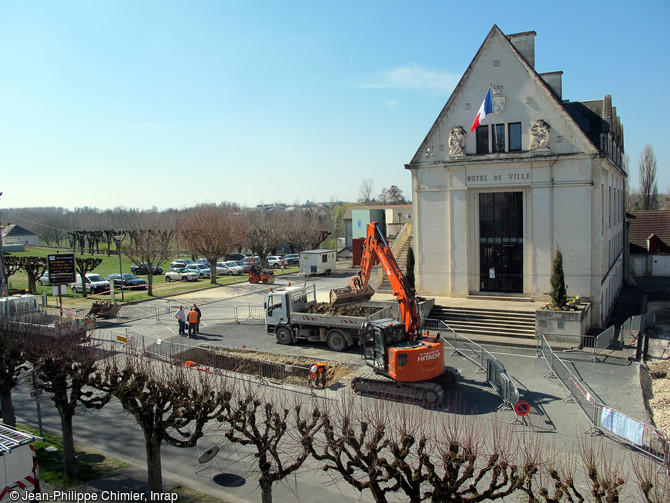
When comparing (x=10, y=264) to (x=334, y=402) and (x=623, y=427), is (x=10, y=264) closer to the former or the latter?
(x=334, y=402)

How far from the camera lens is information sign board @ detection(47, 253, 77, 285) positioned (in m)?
32.3

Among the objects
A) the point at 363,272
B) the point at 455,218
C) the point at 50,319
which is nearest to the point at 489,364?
the point at 363,272

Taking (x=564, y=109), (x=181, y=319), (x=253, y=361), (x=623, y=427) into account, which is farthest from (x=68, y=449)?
(x=564, y=109)

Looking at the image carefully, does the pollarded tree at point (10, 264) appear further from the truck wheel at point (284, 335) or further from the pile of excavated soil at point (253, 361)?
the truck wheel at point (284, 335)

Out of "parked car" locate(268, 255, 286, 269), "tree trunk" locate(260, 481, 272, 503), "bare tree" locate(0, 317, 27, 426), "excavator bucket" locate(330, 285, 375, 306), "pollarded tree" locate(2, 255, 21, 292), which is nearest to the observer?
"tree trunk" locate(260, 481, 272, 503)

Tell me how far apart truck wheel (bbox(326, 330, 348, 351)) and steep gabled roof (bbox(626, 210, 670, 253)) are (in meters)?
34.8

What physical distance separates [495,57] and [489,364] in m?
18.1

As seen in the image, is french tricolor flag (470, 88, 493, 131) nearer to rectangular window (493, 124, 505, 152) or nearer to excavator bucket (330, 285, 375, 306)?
rectangular window (493, 124, 505, 152)

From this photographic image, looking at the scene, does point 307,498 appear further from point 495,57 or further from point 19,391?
point 495,57

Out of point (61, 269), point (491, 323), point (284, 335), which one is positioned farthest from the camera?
point (61, 269)

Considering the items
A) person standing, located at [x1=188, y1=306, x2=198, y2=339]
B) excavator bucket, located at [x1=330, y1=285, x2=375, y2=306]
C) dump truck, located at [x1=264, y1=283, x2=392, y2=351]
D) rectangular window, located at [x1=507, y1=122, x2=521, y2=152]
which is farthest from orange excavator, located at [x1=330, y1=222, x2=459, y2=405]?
rectangular window, located at [x1=507, y1=122, x2=521, y2=152]

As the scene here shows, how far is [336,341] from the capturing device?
78.6 feet

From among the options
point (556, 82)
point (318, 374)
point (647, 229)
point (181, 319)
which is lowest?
point (318, 374)

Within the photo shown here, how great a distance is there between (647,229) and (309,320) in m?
37.4
